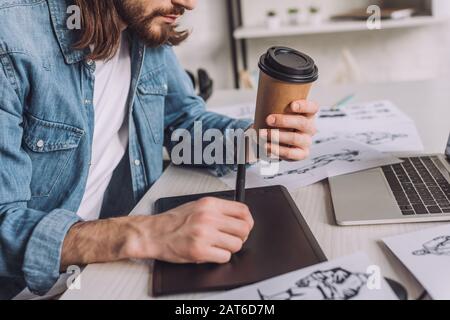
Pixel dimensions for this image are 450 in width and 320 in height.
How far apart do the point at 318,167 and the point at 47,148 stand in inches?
17.9

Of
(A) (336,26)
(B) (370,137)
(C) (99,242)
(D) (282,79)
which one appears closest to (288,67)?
(D) (282,79)

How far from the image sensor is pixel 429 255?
1.87 ft

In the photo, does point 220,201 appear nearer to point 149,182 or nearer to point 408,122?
point 149,182

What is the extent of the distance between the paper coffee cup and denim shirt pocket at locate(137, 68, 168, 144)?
351 millimetres

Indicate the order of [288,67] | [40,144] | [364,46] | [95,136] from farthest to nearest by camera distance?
[364,46], [95,136], [40,144], [288,67]

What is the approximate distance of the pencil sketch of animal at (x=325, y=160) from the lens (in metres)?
0.85

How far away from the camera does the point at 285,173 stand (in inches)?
33.5

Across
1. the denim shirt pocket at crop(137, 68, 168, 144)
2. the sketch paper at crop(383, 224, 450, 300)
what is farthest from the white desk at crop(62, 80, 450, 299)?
the denim shirt pocket at crop(137, 68, 168, 144)

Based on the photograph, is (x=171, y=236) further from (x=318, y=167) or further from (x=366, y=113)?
(x=366, y=113)

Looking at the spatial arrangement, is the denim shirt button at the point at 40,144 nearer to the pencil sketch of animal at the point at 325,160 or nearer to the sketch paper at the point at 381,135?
the pencil sketch of animal at the point at 325,160

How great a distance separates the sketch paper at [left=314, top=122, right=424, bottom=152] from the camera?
932 mm

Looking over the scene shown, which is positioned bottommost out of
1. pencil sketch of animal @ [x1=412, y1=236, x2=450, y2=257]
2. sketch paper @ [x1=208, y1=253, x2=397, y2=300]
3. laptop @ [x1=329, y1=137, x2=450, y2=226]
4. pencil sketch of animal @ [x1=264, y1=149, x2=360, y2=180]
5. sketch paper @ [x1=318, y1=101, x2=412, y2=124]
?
sketch paper @ [x1=318, y1=101, x2=412, y2=124]

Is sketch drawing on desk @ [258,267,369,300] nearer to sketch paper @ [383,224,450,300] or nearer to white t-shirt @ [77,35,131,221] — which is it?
sketch paper @ [383,224,450,300]
